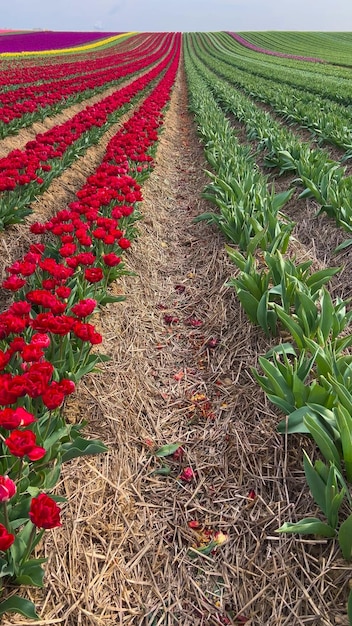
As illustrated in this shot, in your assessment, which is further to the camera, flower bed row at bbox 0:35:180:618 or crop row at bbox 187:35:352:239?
crop row at bbox 187:35:352:239

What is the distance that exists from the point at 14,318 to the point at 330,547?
1693 millimetres

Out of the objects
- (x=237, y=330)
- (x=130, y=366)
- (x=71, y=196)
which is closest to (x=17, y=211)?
(x=71, y=196)

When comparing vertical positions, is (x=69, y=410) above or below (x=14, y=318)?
below

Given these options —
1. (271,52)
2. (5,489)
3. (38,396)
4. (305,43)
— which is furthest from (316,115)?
(305,43)

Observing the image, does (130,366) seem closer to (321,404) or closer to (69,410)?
(69,410)

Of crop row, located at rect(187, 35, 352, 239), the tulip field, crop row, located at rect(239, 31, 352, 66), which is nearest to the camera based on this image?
the tulip field

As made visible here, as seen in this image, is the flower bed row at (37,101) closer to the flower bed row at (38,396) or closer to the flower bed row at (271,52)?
the flower bed row at (38,396)

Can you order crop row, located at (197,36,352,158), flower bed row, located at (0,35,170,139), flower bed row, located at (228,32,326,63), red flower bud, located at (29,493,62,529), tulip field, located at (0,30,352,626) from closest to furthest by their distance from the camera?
red flower bud, located at (29,493,62,529)
tulip field, located at (0,30,352,626)
crop row, located at (197,36,352,158)
flower bed row, located at (0,35,170,139)
flower bed row, located at (228,32,326,63)

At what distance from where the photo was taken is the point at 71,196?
19.5 ft

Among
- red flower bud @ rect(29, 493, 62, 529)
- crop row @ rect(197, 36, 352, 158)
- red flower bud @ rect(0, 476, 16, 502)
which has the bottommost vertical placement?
red flower bud @ rect(29, 493, 62, 529)

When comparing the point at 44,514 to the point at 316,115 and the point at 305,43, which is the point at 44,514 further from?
the point at 305,43

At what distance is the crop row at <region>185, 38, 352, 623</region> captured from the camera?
68.5 inches

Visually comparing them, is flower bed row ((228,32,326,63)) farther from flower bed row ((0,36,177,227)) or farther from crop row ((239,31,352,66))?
flower bed row ((0,36,177,227))

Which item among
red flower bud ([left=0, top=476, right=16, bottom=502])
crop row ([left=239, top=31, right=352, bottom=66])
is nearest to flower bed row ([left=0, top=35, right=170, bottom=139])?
red flower bud ([left=0, top=476, right=16, bottom=502])
